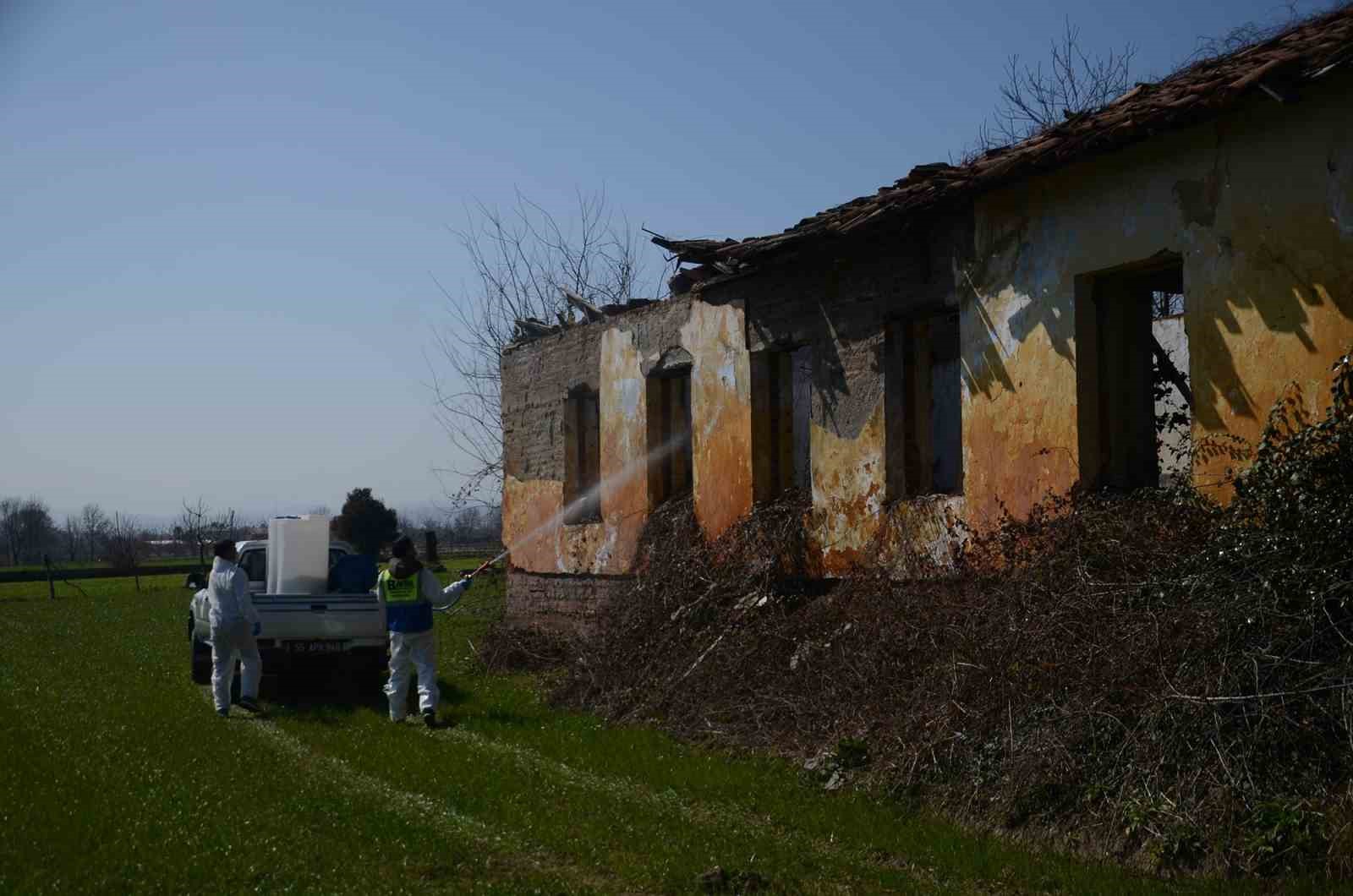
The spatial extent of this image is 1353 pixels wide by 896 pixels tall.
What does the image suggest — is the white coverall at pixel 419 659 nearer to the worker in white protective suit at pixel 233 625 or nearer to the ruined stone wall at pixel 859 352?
the worker in white protective suit at pixel 233 625

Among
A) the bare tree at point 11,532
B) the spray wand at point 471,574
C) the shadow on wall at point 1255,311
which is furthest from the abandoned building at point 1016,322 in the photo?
the bare tree at point 11,532

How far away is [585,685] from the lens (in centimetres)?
1284

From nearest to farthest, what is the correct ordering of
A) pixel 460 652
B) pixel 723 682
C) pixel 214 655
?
pixel 723 682 → pixel 214 655 → pixel 460 652

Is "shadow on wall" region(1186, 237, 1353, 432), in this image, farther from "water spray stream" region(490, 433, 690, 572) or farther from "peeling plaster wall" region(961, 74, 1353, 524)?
"water spray stream" region(490, 433, 690, 572)

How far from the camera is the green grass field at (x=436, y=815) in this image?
6551mm

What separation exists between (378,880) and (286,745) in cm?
463

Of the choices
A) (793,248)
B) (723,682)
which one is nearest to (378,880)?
(723,682)

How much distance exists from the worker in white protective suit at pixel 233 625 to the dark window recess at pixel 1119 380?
28.3ft

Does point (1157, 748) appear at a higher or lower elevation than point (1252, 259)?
lower

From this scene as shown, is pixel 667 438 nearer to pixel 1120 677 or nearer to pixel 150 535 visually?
pixel 1120 677

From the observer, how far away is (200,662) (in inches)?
603

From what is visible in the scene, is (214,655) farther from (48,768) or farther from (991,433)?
(991,433)

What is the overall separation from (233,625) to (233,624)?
0.04 ft

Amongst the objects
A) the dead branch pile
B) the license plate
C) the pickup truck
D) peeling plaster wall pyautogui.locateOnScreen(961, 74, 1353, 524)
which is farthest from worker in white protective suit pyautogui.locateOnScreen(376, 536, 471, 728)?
peeling plaster wall pyautogui.locateOnScreen(961, 74, 1353, 524)
